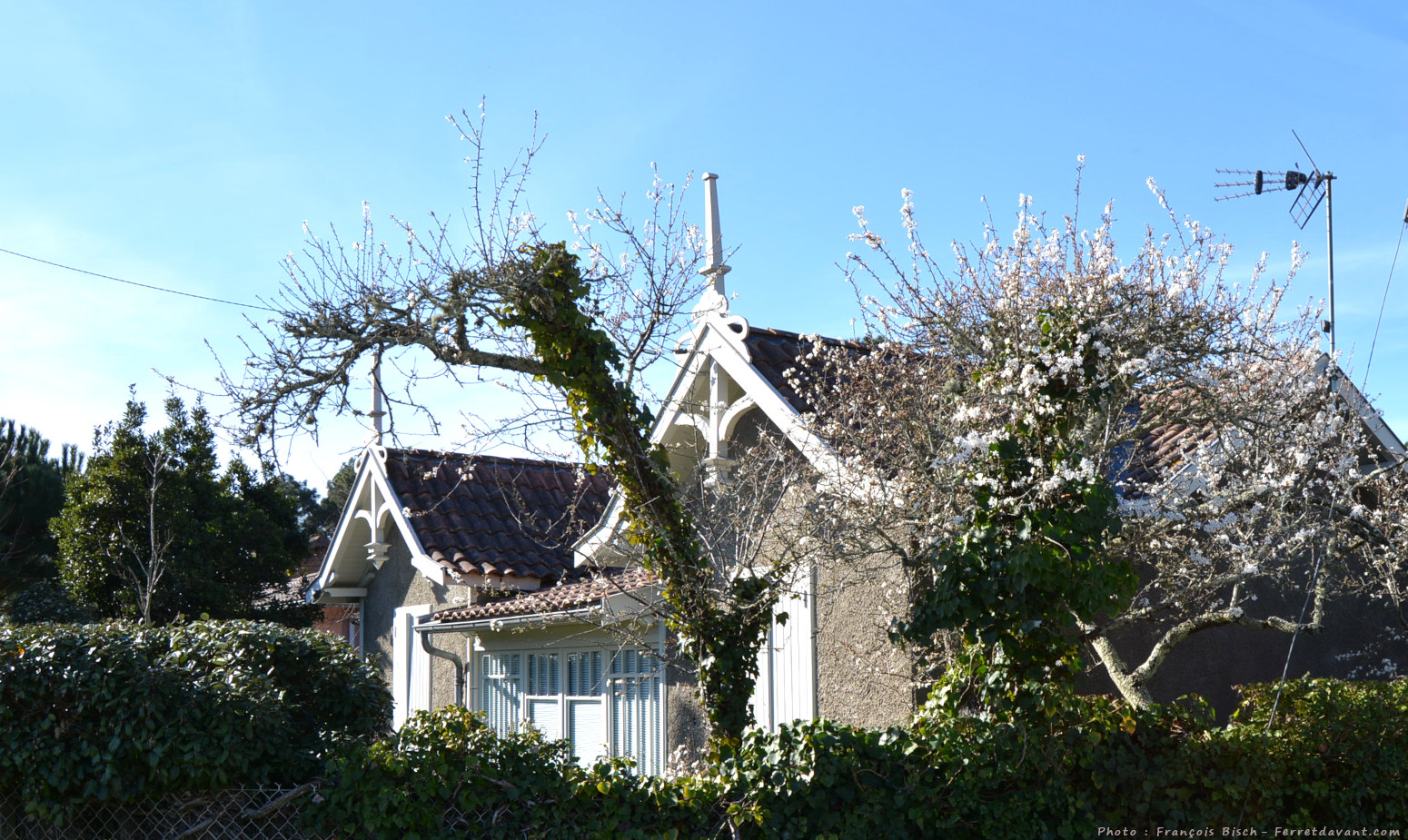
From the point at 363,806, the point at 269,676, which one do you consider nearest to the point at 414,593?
the point at 269,676

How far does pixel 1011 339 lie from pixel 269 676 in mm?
4706

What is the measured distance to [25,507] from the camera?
1866 cm

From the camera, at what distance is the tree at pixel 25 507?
18.1 m

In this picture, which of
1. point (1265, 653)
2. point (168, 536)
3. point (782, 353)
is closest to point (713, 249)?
point (782, 353)

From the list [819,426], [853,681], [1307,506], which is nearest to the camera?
[1307,506]

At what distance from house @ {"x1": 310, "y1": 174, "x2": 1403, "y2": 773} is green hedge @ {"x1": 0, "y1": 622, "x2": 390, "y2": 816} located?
1.92 m

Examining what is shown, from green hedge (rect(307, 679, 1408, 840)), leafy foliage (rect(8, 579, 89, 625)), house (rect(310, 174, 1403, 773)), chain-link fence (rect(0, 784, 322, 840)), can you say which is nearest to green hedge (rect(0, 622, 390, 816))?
chain-link fence (rect(0, 784, 322, 840))

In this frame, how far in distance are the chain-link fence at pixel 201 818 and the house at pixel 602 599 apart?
88.2 inches

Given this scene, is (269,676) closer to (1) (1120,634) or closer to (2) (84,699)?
(2) (84,699)

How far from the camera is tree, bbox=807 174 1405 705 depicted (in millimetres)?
5777

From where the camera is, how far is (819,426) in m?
8.37

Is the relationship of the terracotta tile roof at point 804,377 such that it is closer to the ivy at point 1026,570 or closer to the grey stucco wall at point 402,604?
the ivy at point 1026,570

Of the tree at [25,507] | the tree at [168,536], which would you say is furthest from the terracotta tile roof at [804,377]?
the tree at [25,507]

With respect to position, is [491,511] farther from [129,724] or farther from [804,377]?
[129,724]
